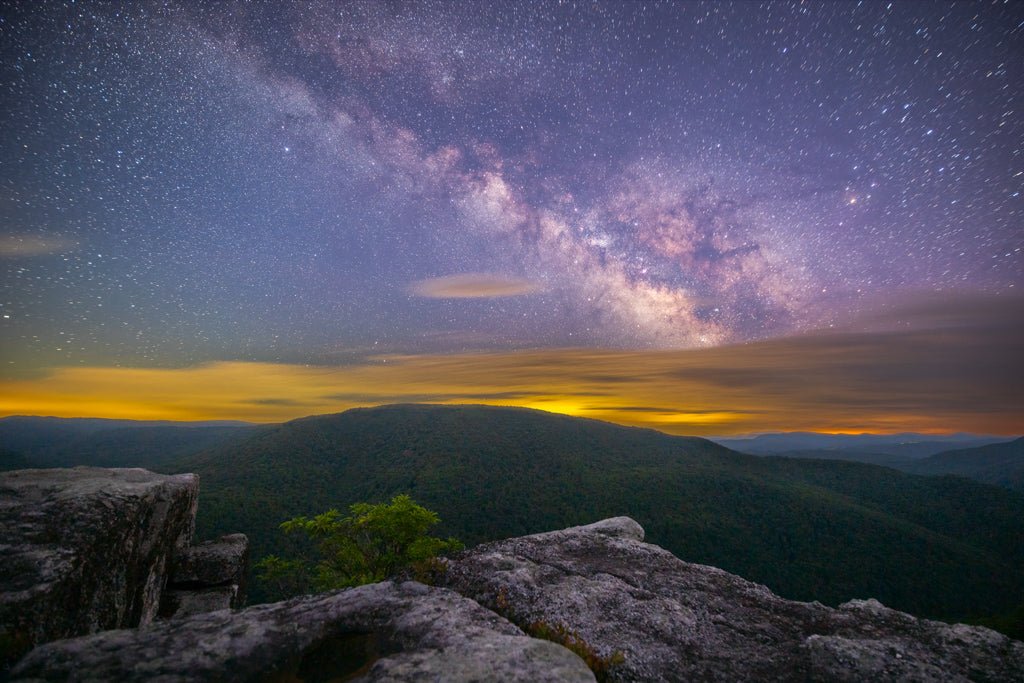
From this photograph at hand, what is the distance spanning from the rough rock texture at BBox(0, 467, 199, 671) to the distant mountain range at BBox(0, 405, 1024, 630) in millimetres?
96950

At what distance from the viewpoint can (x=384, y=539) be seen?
3347cm

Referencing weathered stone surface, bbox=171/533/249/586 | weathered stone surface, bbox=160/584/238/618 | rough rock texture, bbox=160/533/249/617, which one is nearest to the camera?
weathered stone surface, bbox=160/584/238/618

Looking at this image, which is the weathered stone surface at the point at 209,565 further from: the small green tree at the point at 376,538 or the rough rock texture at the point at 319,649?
the rough rock texture at the point at 319,649

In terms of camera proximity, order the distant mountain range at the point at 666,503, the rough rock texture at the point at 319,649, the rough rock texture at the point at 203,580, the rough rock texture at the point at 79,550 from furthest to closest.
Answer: the distant mountain range at the point at 666,503 → the rough rock texture at the point at 203,580 → the rough rock texture at the point at 79,550 → the rough rock texture at the point at 319,649

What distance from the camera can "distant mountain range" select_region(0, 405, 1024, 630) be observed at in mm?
115562

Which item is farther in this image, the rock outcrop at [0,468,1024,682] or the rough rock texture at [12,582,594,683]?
the rock outcrop at [0,468,1024,682]

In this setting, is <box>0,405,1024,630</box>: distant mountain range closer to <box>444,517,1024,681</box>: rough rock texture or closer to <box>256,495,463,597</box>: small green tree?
<box>256,495,463,597</box>: small green tree

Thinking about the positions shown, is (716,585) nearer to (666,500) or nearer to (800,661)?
(800,661)

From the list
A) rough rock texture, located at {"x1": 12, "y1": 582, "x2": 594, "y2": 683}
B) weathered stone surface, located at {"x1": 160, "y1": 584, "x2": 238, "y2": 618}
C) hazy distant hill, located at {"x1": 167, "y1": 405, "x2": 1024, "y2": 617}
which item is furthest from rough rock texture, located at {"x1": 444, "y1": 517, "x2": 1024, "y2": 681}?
hazy distant hill, located at {"x1": 167, "y1": 405, "x2": 1024, "y2": 617}

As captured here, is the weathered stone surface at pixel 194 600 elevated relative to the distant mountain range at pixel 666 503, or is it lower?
elevated

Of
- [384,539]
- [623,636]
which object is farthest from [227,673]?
[384,539]

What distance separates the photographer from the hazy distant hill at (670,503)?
115938 millimetres

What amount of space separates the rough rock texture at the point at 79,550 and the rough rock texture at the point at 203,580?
3.45 ft

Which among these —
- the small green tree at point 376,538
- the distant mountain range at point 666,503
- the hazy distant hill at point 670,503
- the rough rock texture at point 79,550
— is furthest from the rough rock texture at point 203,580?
the distant mountain range at point 666,503
